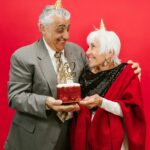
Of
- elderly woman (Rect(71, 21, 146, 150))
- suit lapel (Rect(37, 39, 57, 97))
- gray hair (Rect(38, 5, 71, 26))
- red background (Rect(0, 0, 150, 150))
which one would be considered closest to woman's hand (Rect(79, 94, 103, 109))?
elderly woman (Rect(71, 21, 146, 150))

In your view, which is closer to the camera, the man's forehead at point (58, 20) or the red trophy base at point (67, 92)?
the red trophy base at point (67, 92)

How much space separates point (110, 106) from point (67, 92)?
252 mm

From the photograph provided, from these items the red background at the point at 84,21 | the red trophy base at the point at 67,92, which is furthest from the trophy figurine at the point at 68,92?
the red background at the point at 84,21

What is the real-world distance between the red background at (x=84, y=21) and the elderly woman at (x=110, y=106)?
0.47 m

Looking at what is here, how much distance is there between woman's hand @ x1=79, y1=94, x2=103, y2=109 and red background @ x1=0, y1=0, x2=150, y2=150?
67 centimetres

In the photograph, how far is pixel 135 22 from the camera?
2.50 m

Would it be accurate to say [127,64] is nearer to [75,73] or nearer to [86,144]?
[75,73]

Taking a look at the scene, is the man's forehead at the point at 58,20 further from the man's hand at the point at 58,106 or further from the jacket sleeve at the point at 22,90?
the man's hand at the point at 58,106

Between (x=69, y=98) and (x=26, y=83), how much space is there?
0.27 meters

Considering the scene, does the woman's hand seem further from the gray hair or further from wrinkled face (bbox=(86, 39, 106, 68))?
the gray hair

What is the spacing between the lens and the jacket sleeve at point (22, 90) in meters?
1.96

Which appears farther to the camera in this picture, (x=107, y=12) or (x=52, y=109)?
(x=107, y=12)

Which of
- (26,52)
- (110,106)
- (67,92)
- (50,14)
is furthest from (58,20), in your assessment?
(110,106)

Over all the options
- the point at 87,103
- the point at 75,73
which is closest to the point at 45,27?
the point at 75,73
